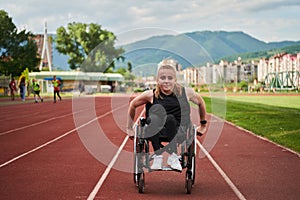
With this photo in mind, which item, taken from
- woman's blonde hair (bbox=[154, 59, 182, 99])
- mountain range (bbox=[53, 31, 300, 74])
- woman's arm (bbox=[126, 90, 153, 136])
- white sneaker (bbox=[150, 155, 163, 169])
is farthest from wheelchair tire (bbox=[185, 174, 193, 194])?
mountain range (bbox=[53, 31, 300, 74])

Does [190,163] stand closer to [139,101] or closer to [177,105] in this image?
[177,105]

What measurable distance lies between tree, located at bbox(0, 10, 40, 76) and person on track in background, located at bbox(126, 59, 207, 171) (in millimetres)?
52838

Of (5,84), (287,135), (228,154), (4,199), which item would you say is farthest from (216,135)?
(5,84)

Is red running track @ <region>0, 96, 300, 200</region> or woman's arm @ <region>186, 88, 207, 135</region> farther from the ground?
woman's arm @ <region>186, 88, 207, 135</region>

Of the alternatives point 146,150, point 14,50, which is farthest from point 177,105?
point 14,50

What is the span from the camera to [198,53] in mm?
7547

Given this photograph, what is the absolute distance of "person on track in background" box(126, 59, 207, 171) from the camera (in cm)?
599

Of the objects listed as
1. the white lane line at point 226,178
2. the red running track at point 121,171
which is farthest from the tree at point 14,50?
the white lane line at point 226,178

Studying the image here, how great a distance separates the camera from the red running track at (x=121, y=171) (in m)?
6.14

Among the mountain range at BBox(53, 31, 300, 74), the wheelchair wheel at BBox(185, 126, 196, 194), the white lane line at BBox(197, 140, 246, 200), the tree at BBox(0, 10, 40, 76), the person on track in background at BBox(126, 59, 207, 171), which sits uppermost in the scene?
the tree at BBox(0, 10, 40, 76)

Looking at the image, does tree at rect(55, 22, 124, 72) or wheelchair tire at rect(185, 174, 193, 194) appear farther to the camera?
tree at rect(55, 22, 124, 72)

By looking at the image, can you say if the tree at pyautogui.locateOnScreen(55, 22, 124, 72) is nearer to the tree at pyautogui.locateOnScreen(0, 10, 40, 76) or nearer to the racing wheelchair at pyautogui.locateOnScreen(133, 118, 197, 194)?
the tree at pyautogui.locateOnScreen(0, 10, 40, 76)

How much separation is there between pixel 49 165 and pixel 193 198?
3362 millimetres

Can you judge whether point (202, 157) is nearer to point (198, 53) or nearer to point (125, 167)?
point (125, 167)
